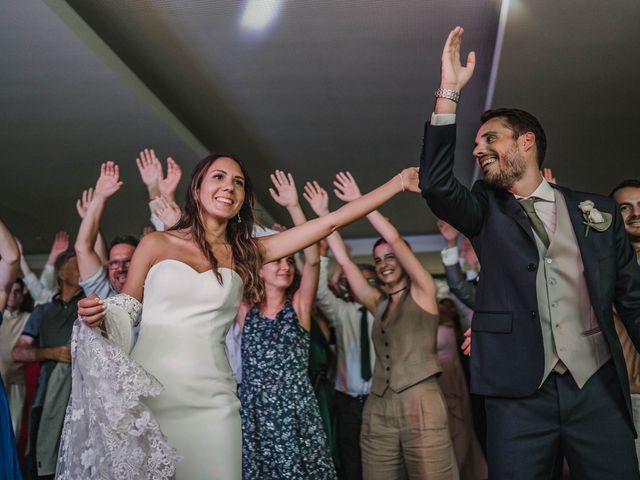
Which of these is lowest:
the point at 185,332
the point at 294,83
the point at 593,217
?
the point at 185,332

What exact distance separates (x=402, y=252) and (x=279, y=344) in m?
0.72

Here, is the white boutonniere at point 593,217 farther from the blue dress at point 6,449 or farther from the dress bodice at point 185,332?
the blue dress at point 6,449

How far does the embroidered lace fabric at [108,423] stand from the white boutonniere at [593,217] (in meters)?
1.35

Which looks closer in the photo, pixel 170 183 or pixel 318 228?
pixel 318 228

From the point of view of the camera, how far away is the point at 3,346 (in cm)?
518

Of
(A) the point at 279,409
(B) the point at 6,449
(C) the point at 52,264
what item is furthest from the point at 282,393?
(C) the point at 52,264

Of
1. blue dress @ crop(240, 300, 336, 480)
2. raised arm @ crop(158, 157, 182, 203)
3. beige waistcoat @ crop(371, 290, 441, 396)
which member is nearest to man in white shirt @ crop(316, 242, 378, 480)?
beige waistcoat @ crop(371, 290, 441, 396)

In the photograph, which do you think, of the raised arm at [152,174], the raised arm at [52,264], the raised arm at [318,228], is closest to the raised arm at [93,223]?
the raised arm at [152,174]

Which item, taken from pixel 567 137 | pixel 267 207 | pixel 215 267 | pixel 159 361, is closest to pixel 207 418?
pixel 159 361

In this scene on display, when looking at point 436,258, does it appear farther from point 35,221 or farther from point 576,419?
point 576,419

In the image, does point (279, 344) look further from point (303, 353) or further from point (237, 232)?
point (237, 232)

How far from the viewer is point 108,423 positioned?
1877 millimetres

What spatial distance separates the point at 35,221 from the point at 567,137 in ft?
20.8

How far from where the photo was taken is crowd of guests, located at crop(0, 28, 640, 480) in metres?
2.02
